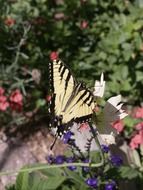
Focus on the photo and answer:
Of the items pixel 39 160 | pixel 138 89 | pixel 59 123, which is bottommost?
pixel 39 160

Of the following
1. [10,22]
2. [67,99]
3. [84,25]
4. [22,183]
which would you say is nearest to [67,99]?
[67,99]

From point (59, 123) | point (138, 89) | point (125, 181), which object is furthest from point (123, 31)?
point (59, 123)

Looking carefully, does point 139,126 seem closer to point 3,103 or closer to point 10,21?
point 3,103

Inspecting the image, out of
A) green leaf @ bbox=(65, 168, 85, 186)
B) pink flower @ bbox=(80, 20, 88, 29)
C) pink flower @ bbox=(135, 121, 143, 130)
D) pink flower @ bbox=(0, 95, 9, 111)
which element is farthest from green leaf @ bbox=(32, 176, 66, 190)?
pink flower @ bbox=(80, 20, 88, 29)

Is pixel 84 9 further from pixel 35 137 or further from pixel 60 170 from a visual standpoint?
pixel 60 170

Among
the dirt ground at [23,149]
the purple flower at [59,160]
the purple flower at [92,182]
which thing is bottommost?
the dirt ground at [23,149]

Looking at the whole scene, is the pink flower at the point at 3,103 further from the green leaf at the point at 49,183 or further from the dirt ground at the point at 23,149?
the green leaf at the point at 49,183

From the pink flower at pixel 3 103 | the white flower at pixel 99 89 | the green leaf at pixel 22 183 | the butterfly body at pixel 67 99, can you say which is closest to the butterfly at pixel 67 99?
the butterfly body at pixel 67 99

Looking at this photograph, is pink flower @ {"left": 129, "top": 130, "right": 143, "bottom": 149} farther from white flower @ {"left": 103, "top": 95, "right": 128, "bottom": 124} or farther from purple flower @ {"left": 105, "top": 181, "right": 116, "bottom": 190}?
white flower @ {"left": 103, "top": 95, "right": 128, "bottom": 124}
